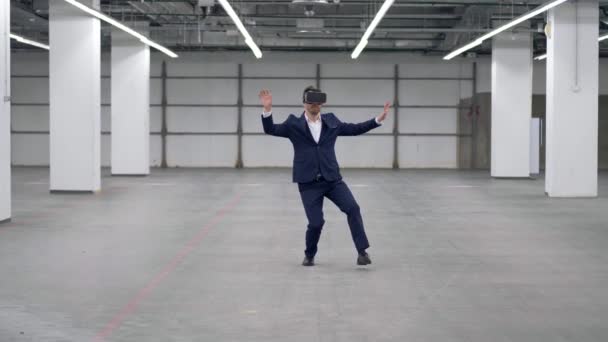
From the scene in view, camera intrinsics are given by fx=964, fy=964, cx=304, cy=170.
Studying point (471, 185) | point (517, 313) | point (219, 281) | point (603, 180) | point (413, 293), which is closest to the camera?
point (517, 313)

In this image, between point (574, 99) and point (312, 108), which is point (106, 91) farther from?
point (312, 108)

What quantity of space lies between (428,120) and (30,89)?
583 inches

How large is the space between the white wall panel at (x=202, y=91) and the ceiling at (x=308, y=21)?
1434 millimetres

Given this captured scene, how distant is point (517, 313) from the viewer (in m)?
7.32

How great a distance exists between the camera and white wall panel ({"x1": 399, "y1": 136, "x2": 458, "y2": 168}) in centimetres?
3562

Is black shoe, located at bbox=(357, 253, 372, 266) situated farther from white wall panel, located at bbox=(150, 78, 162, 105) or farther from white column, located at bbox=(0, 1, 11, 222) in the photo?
white wall panel, located at bbox=(150, 78, 162, 105)

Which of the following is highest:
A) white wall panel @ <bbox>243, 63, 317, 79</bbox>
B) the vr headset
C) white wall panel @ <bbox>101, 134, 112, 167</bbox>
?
white wall panel @ <bbox>243, 63, 317, 79</bbox>

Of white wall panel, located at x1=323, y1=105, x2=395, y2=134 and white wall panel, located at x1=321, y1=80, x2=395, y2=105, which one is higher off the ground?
white wall panel, located at x1=321, y1=80, x2=395, y2=105

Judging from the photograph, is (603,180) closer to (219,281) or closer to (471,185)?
(471,185)

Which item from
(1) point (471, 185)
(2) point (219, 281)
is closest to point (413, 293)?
(2) point (219, 281)

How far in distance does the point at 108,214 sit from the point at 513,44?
1620 cm

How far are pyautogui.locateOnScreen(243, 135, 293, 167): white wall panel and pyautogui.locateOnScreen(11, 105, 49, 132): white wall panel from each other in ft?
24.4

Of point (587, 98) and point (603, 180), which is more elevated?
point (587, 98)

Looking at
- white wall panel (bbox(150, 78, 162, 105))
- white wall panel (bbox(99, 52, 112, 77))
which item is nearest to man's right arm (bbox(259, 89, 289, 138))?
white wall panel (bbox(150, 78, 162, 105))
